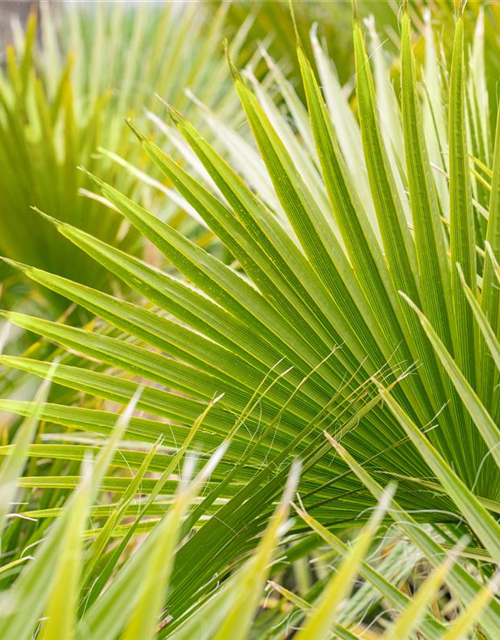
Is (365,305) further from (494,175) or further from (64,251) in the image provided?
(64,251)

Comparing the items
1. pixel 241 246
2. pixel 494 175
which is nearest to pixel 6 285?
pixel 241 246

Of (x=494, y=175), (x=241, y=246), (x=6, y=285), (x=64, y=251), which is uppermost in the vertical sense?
(x=494, y=175)

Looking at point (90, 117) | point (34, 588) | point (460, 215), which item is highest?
point (460, 215)

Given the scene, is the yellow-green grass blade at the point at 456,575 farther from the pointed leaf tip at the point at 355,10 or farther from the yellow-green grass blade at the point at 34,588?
the pointed leaf tip at the point at 355,10

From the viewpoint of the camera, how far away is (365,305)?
31.0 inches

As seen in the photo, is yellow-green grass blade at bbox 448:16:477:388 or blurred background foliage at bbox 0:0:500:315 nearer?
yellow-green grass blade at bbox 448:16:477:388

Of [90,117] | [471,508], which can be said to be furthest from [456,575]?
[90,117]

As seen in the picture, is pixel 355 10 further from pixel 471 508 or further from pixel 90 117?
pixel 90 117

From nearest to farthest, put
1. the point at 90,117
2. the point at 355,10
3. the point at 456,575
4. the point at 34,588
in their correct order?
the point at 34,588 < the point at 456,575 < the point at 355,10 < the point at 90,117

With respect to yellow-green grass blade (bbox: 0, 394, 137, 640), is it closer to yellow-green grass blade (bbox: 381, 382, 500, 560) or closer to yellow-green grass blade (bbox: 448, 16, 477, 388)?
yellow-green grass blade (bbox: 381, 382, 500, 560)

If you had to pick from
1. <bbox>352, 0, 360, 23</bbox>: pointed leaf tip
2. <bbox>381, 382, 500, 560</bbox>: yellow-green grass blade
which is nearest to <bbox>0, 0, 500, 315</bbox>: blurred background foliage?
<bbox>352, 0, 360, 23</bbox>: pointed leaf tip

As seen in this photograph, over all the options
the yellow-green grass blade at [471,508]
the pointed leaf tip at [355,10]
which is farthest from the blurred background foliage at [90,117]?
the yellow-green grass blade at [471,508]

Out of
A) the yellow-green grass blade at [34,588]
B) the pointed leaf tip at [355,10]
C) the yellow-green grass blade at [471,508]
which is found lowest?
the yellow-green grass blade at [34,588]

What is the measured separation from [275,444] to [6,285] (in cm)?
97
